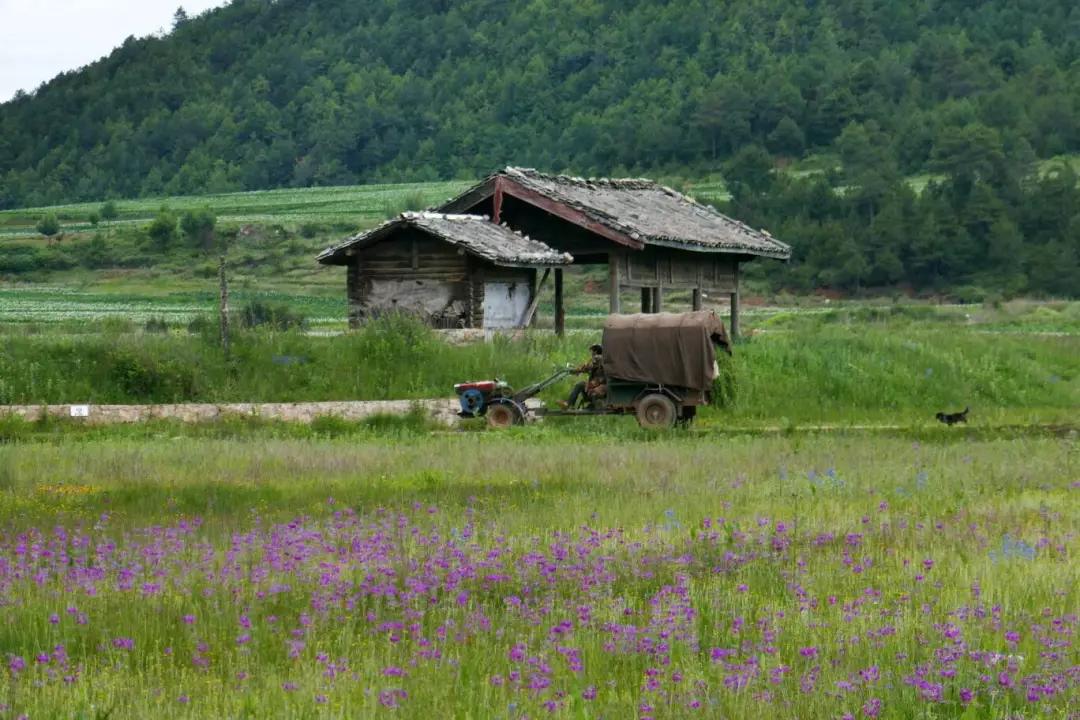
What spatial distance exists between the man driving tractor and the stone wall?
1.94 meters

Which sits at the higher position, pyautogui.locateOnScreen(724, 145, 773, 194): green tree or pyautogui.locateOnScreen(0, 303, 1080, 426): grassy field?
pyautogui.locateOnScreen(724, 145, 773, 194): green tree

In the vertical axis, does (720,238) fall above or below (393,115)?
below

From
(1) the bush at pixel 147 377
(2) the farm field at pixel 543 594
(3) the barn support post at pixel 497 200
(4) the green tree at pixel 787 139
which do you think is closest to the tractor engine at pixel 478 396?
(1) the bush at pixel 147 377

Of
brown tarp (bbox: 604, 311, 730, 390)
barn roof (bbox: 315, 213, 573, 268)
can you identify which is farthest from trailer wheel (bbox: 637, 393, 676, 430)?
barn roof (bbox: 315, 213, 573, 268)

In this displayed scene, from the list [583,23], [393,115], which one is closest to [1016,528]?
[393,115]

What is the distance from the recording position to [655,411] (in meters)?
24.1

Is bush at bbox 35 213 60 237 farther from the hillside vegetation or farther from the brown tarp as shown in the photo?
the brown tarp

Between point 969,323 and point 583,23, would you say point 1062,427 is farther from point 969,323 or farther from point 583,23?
point 583,23

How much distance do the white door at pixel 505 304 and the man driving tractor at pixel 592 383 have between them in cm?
712

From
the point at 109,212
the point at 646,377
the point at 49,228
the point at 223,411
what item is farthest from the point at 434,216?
the point at 109,212

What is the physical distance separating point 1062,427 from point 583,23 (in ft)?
469

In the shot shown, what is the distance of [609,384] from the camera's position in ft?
79.9

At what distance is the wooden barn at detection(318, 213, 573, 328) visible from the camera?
31047 mm

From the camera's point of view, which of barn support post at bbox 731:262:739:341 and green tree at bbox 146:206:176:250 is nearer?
barn support post at bbox 731:262:739:341
